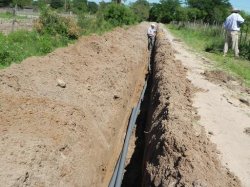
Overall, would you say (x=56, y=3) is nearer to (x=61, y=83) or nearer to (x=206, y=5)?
(x=206, y=5)

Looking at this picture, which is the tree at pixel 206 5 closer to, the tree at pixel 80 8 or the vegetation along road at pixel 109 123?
the tree at pixel 80 8

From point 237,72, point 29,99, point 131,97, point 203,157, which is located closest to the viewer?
point 203,157

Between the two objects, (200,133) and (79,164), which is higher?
(200,133)

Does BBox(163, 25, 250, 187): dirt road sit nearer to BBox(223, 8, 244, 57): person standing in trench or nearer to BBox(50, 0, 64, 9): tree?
BBox(223, 8, 244, 57): person standing in trench

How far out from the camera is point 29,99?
7363 mm

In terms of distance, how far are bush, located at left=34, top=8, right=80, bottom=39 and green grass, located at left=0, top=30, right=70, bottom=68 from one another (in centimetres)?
107

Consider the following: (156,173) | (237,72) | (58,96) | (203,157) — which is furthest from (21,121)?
(237,72)

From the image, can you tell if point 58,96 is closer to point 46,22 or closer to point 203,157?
point 203,157

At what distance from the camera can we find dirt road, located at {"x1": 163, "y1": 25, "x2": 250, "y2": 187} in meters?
5.75

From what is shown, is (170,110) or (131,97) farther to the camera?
(131,97)

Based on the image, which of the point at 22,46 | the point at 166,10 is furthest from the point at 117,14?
the point at 166,10

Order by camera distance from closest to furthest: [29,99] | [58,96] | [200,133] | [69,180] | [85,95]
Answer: [69,180] < [200,133] < [29,99] < [58,96] < [85,95]

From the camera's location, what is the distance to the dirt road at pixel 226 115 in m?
5.75

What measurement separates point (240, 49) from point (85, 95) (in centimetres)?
1128
